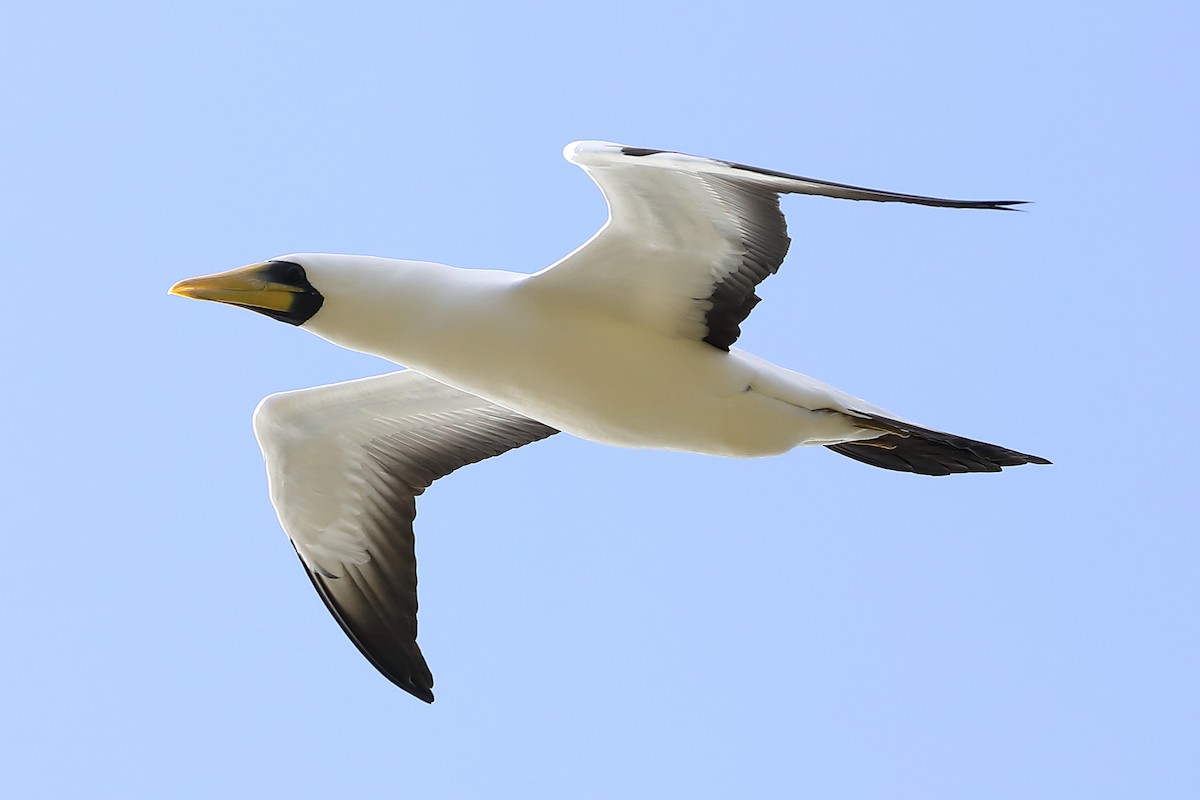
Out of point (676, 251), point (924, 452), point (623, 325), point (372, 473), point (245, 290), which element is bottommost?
point (372, 473)

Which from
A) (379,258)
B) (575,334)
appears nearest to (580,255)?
(575,334)

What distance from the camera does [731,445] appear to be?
6.79 metres

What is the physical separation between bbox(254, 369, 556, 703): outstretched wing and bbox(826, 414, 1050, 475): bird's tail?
1719mm

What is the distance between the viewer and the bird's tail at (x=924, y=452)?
689cm

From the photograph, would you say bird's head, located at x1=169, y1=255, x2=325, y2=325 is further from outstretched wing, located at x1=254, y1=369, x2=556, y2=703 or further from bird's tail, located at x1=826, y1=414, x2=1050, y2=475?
bird's tail, located at x1=826, y1=414, x2=1050, y2=475

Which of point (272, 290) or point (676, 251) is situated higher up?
point (676, 251)

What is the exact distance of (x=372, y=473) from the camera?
26.2ft

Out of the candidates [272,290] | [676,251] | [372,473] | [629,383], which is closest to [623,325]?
[629,383]

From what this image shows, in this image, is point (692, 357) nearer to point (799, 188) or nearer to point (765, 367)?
point (765, 367)

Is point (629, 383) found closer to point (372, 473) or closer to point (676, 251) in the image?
point (676, 251)

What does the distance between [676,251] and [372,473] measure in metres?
2.26

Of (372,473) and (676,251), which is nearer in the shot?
(676,251)

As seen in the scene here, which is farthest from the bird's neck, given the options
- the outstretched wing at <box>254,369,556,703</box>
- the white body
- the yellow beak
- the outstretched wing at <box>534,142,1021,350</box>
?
the outstretched wing at <box>254,369,556,703</box>

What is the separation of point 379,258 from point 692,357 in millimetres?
1442
